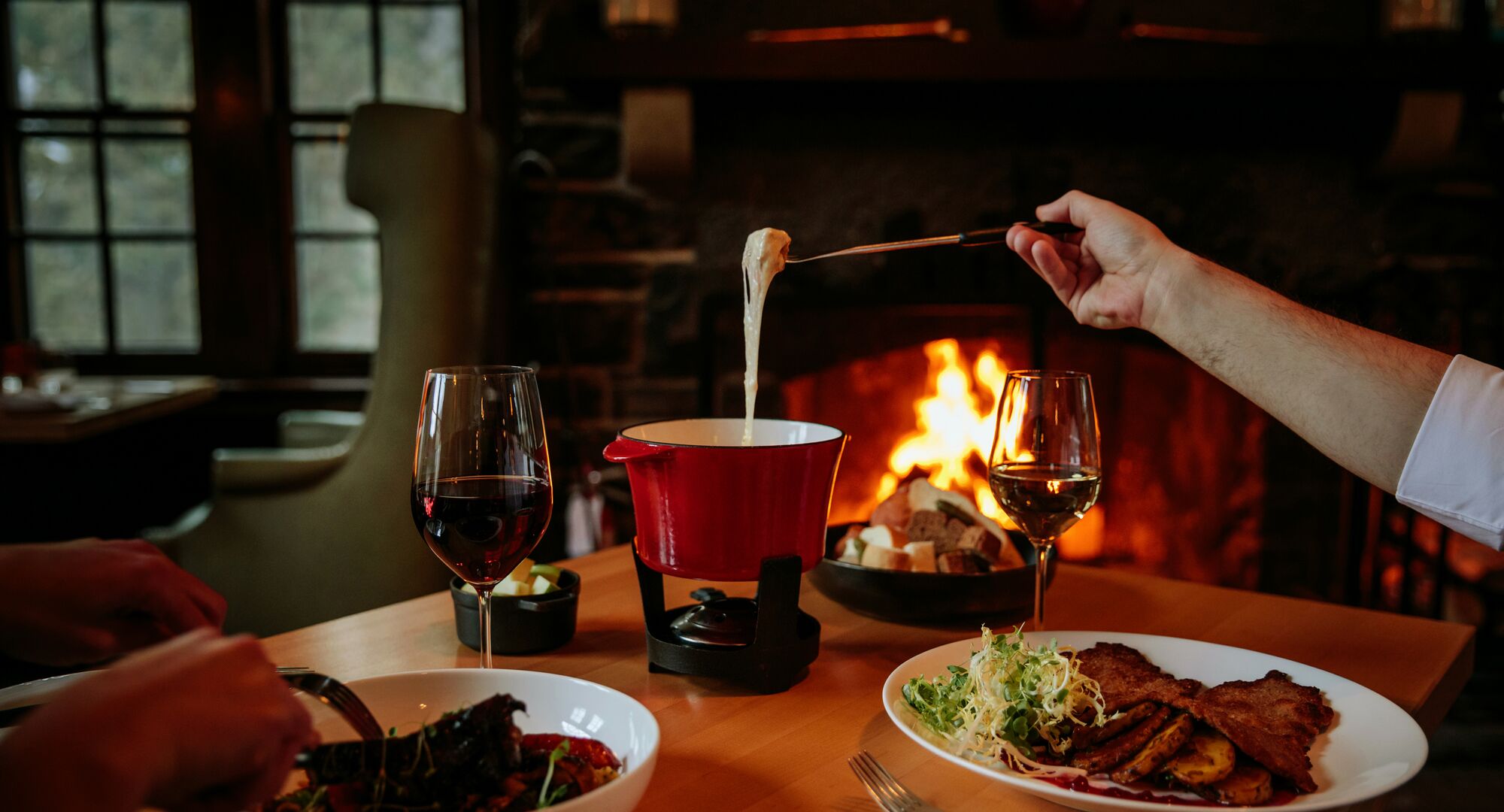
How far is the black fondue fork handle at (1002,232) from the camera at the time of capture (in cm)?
98

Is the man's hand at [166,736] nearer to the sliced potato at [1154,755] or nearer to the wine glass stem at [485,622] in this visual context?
the wine glass stem at [485,622]

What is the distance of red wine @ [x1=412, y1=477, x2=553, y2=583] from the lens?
771 mm

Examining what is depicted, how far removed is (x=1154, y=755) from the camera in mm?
647

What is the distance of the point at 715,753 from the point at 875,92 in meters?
1.97

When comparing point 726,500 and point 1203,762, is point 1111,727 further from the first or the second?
point 726,500

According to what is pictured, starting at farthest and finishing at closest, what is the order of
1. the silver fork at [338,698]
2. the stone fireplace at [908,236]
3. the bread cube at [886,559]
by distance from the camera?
the stone fireplace at [908,236] < the bread cube at [886,559] < the silver fork at [338,698]

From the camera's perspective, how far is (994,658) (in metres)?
0.75

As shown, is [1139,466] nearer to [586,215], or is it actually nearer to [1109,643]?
[586,215]

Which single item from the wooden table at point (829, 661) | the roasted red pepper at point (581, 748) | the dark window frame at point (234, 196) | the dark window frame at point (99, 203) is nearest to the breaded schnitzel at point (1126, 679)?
the wooden table at point (829, 661)

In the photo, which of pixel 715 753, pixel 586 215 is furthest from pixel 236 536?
pixel 715 753

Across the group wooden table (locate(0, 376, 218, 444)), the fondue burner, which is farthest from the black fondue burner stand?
wooden table (locate(0, 376, 218, 444))

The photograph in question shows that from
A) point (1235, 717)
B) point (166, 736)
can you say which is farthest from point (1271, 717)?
point (166, 736)

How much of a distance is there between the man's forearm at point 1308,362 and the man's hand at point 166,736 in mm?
872

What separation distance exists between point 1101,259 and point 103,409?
2236mm
